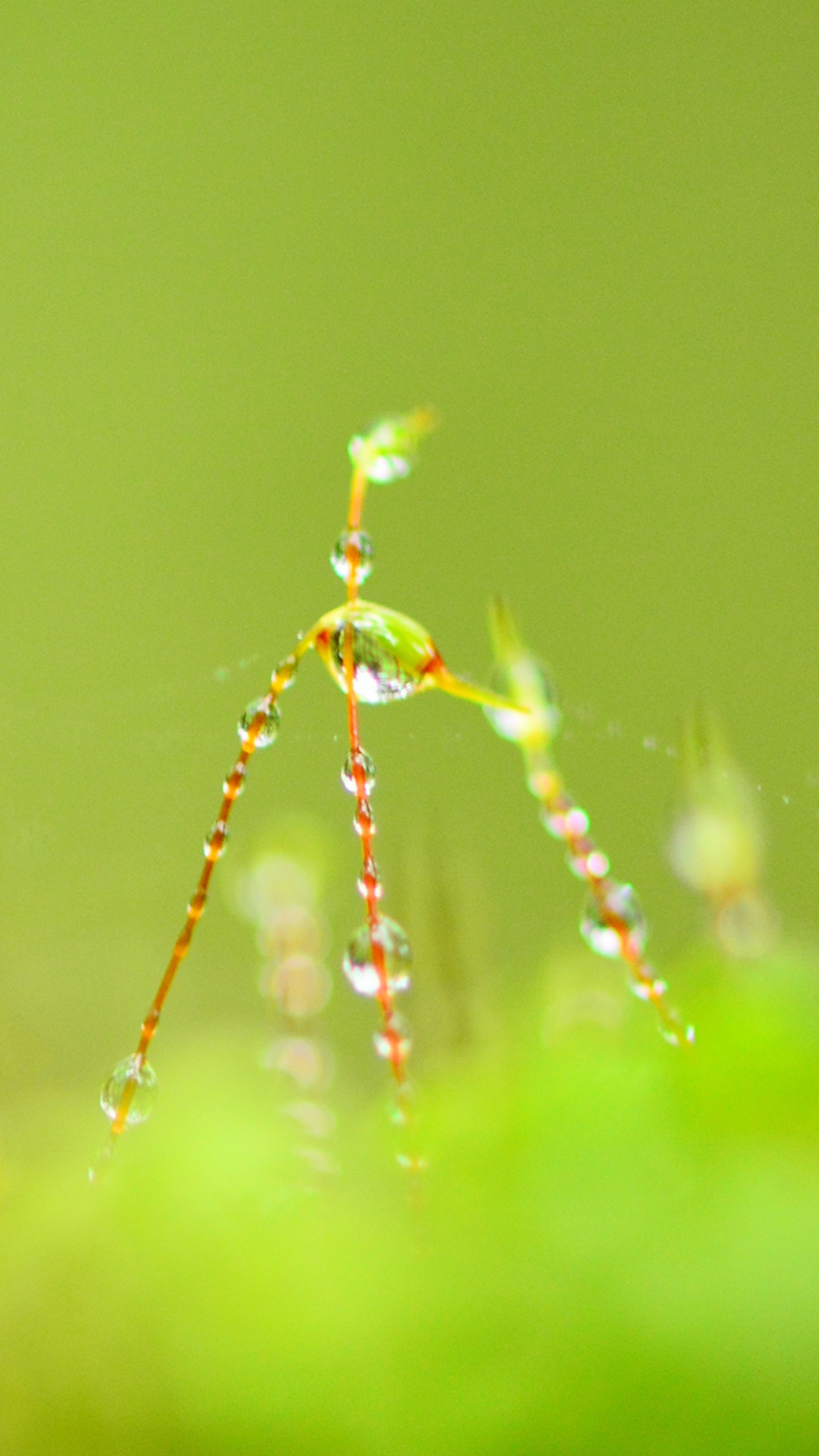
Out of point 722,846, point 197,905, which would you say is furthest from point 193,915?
point 722,846

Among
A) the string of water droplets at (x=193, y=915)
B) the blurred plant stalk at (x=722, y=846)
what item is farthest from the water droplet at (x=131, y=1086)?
the blurred plant stalk at (x=722, y=846)

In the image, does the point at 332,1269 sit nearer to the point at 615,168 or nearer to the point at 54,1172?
the point at 54,1172

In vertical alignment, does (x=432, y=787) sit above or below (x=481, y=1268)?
above

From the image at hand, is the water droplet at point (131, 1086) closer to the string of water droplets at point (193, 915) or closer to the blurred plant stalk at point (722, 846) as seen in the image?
the string of water droplets at point (193, 915)

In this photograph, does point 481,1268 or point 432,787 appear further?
point 432,787

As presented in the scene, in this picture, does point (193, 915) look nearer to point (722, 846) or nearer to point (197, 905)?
point (197, 905)
